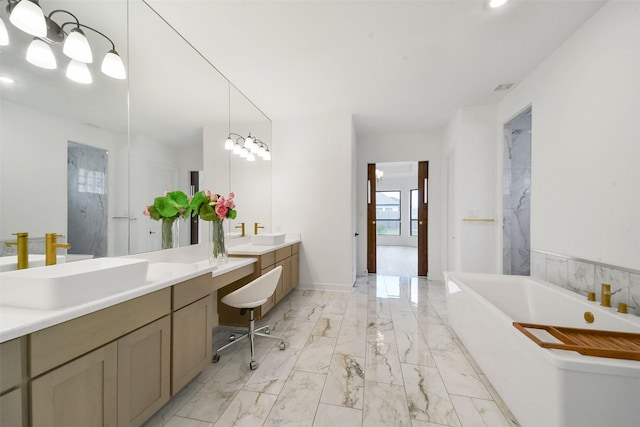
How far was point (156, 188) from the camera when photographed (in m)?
1.93

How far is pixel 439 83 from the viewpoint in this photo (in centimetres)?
284

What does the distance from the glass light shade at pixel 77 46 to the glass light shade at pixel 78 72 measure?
4cm

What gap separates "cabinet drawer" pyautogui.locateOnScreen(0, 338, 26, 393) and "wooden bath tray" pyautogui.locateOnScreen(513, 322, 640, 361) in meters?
2.18

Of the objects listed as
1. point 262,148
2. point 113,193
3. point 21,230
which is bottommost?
point 21,230

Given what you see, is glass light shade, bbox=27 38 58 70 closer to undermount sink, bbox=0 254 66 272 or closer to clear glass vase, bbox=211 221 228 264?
undermount sink, bbox=0 254 66 272

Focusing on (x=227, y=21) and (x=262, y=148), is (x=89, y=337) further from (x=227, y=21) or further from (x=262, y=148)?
(x=262, y=148)

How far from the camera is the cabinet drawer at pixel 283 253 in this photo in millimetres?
3070

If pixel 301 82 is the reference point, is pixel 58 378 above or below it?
below

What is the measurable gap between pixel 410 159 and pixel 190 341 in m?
4.52

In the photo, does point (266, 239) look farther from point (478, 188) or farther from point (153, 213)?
point (478, 188)

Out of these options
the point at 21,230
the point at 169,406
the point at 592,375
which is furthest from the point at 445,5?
the point at 169,406

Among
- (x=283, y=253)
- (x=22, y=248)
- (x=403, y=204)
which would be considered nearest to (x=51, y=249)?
(x=22, y=248)

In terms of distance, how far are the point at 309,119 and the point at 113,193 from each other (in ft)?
9.67

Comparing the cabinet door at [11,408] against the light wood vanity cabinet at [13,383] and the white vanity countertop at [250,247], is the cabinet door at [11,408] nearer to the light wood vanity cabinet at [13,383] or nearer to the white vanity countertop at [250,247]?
the light wood vanity cabinet at [13,383]
